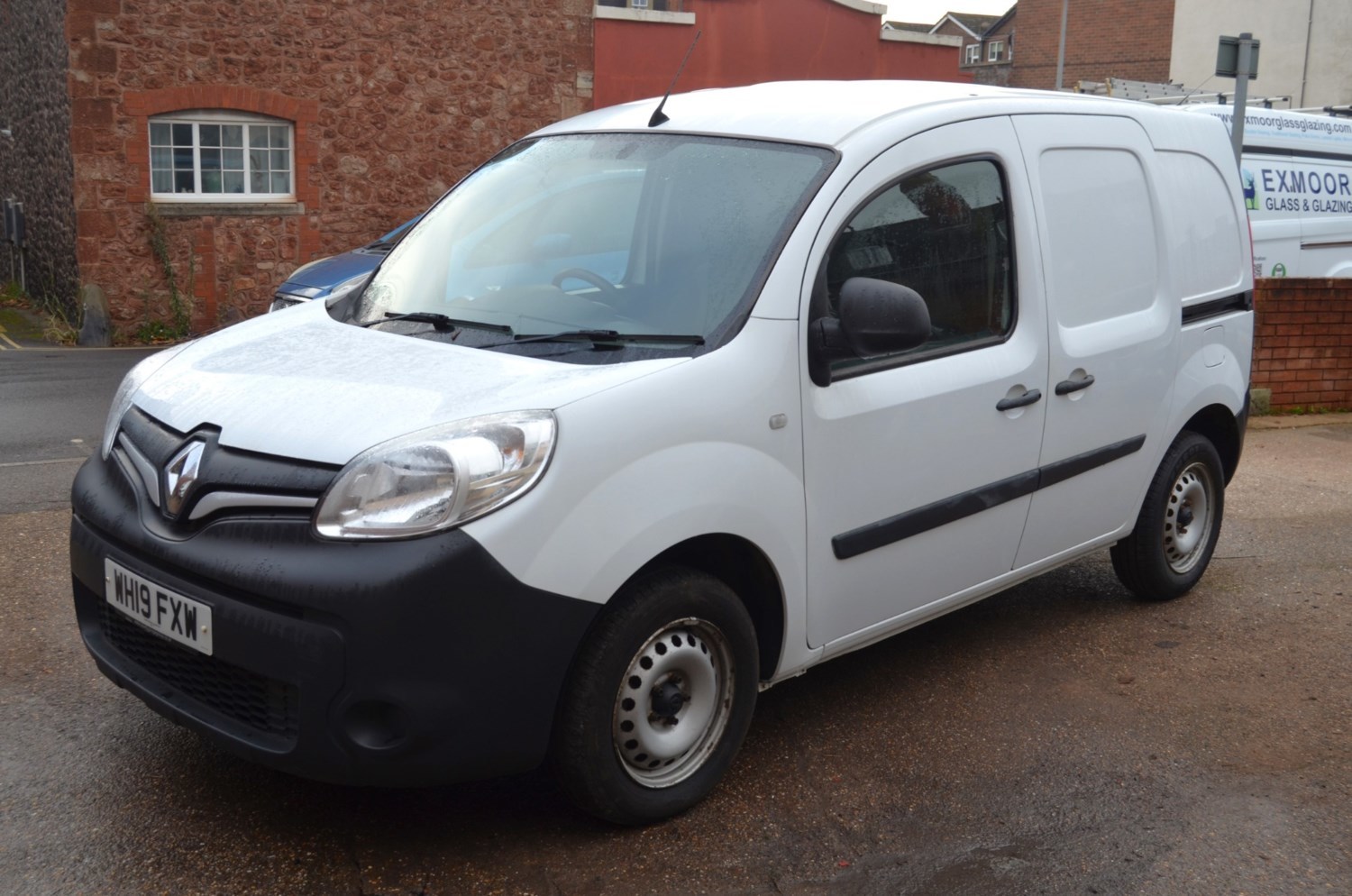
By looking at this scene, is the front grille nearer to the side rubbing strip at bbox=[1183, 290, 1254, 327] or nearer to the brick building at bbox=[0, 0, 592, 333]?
the side rubbing strip at bbox=[1183, 290, 1254, 327]

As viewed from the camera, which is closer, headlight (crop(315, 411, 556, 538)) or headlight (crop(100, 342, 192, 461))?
headlight (crop(315, 411, 556, 538))

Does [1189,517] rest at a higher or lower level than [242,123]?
lower

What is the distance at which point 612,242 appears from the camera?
4.06 meters

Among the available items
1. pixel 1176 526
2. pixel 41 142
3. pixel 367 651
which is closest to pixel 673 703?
pixel 367 651

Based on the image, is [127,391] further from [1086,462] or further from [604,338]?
[1086,462]

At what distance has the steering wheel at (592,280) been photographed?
3.83m

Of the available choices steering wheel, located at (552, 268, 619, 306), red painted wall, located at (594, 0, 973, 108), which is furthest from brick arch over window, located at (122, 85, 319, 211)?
steering wheel, located at (552, 268, 619, 306)

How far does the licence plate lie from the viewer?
3143 mm

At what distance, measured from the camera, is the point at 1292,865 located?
352cm

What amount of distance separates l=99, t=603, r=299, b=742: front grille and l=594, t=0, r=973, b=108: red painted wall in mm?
14987

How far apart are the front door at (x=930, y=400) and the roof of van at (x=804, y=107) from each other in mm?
135

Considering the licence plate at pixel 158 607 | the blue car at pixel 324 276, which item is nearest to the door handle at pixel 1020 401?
the licence plate at pixel 158 607

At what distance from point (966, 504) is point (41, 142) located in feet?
50.4

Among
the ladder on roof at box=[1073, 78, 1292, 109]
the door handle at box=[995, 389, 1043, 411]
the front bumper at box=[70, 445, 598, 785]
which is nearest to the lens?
the front bumper at box=[70, 445, 598, 785]
